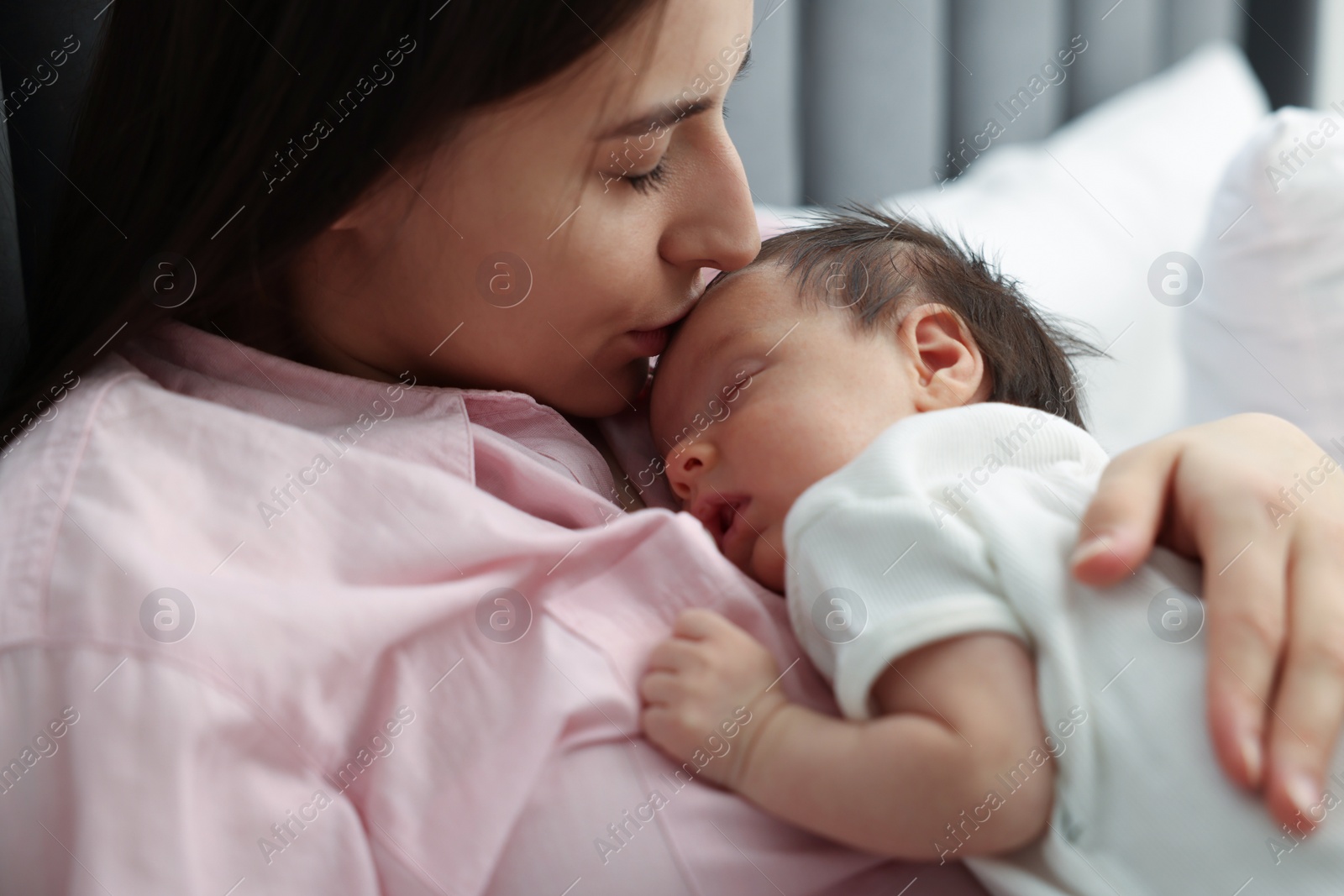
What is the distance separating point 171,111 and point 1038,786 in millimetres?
666

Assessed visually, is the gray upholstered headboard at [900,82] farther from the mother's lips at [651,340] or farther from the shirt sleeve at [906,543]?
the shirt sleeve at [906,543]

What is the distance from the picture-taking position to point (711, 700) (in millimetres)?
592

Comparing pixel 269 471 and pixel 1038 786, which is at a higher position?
pixel 269 471

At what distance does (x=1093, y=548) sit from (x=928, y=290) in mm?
361

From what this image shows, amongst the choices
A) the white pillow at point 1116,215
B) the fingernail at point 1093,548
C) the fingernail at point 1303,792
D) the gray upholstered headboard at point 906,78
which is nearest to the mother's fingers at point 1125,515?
the fingernail at point 1093,548

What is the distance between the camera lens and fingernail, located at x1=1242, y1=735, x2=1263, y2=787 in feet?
1.67

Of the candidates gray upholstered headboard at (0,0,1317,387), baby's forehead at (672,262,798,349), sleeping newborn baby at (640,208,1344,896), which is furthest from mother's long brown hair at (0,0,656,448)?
gray upholstered headboard at (0,0,1317,387)

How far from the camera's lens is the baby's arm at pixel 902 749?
0.54m

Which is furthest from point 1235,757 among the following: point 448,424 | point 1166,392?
point 1166,392

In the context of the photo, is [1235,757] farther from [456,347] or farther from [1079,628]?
[456,347]

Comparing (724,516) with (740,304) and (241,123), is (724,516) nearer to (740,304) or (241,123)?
(740,304)

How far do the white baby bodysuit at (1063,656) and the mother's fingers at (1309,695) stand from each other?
0.06ft

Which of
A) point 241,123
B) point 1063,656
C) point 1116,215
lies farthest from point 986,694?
point 1116,215

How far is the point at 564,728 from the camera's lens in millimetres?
Result: 595
